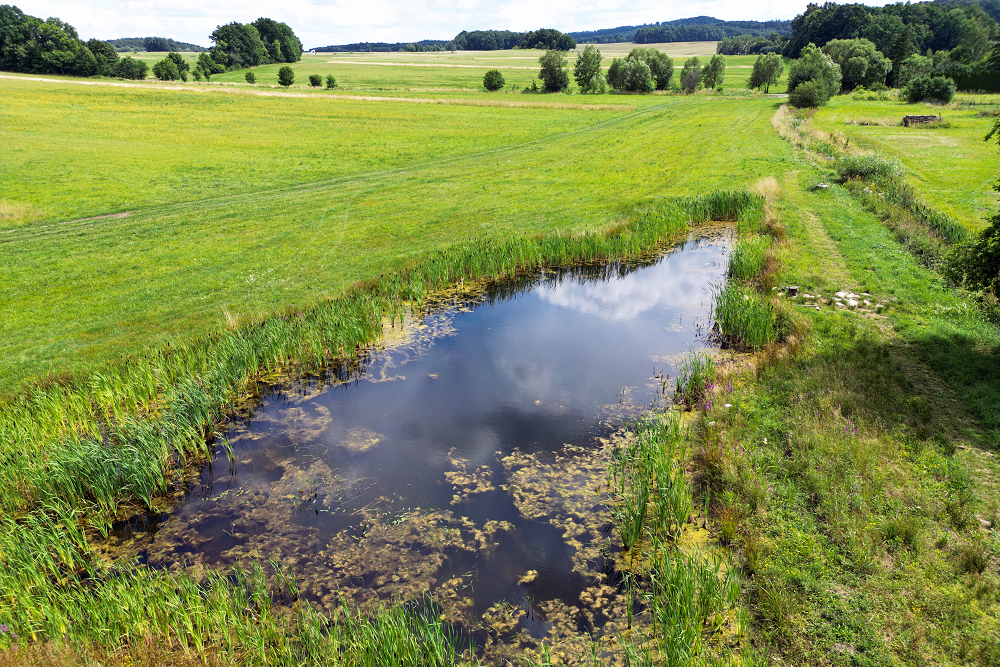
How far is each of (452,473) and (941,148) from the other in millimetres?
45187

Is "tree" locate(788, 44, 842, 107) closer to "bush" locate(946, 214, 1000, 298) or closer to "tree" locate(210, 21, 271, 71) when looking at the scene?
"bush" locate(946, 214, 1000, 298)

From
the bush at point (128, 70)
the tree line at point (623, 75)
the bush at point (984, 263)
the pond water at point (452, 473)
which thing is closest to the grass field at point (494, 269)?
the pond water at point (452, 473)

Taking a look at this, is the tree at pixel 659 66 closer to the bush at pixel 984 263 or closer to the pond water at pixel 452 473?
the bush at pixel 984 263

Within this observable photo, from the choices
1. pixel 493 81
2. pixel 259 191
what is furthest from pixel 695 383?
pixel 493 81

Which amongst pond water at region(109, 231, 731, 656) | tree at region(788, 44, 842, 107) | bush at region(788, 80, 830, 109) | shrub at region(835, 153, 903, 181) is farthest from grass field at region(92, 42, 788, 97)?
pond water at region(109, 231, 731, 656)

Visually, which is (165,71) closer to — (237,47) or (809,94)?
(237,47)

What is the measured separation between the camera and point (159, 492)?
9.55 meters

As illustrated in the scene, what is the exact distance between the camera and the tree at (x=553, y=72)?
304 ft

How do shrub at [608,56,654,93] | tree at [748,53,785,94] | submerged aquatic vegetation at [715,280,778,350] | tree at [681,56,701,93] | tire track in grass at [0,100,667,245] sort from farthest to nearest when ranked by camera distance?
tree at [681,56,701,93]
shrub at [608,56,654,93]
tree at [748,53,785,94]
tire track in grass at [0,100,667,245]
submerged aquatic vegetation at [715,280,778,350]

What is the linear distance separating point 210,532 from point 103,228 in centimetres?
2287

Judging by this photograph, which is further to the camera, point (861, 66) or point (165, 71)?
point (165, 71)

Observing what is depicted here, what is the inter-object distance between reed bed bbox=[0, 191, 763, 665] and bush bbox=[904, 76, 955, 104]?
256 ft

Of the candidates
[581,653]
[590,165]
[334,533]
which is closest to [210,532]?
[334,533]

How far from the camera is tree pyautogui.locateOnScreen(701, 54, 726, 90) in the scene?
94500 millimetres
